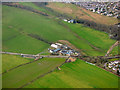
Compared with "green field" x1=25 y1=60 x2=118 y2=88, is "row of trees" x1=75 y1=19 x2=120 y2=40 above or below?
above

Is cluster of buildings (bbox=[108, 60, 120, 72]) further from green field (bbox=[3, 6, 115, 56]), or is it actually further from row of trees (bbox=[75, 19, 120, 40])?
row of trees (bbox=[75, 19, 120, 40])

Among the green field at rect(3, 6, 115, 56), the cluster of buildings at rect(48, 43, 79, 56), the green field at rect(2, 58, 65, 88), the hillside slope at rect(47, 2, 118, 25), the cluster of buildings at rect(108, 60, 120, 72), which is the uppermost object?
the hillside slope at rect(47, 2, 118, 25)

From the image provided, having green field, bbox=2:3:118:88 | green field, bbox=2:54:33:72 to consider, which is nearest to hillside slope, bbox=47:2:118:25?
green field, bbox=2:3:118:88

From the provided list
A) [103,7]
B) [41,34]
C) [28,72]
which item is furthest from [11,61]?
[103,7]

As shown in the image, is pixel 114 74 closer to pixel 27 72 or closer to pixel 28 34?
pixel 27 72

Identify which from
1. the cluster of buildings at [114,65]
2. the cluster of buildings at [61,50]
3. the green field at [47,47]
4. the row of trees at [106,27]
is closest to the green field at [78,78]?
the green field at [47,47]

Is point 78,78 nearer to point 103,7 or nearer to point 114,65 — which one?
point 114,65

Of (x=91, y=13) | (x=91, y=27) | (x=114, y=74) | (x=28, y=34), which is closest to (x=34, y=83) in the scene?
(x=114, y=74)
